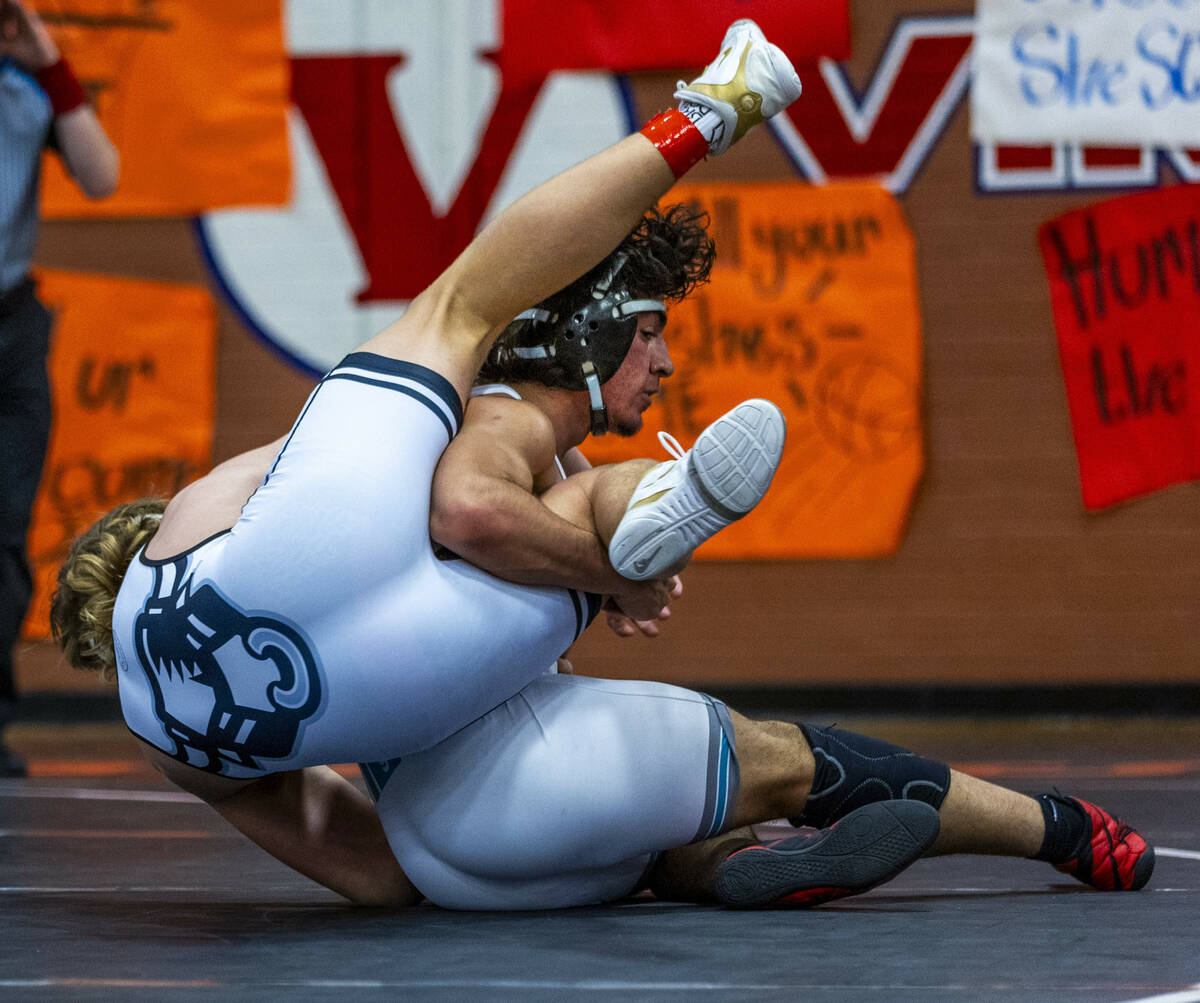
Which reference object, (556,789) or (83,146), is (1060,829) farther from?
(83,146)

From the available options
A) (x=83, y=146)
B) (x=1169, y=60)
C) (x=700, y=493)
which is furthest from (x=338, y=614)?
(x=1169, y=60)

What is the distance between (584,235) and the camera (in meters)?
2.04

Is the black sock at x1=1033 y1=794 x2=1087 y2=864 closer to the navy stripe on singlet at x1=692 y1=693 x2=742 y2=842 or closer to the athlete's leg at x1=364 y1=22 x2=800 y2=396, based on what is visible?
the navy stripe on singlet at x1=692 y1=693 x2=742 y2=842

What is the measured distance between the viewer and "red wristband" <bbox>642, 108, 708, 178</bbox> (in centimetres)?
208

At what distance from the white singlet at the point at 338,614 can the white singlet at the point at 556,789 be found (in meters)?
0.08

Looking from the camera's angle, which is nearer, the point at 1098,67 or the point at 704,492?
the point at 704,492


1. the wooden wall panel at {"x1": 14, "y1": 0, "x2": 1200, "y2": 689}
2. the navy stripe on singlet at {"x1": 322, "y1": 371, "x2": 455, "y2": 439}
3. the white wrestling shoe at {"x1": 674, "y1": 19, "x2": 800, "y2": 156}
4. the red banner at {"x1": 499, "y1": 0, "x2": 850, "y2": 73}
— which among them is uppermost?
the red banner at {"x1": 499, "y1": 0, "x2": 850, "y2": 73}

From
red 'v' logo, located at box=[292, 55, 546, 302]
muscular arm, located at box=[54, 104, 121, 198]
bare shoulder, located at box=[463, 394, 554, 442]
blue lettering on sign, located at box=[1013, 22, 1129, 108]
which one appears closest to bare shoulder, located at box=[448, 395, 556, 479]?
bare shoulder, located at box=[463, 394, 554, 442]

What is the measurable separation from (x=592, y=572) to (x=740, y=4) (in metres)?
3.79

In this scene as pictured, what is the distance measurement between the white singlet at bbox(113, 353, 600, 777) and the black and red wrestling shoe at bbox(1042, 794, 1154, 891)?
0.86 m

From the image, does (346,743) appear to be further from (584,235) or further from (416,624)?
(584,235)

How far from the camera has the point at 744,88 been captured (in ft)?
6.98

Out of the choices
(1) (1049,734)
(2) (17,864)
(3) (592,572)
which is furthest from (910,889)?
(1) (1049,734)

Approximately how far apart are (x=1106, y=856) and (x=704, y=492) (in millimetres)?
893
